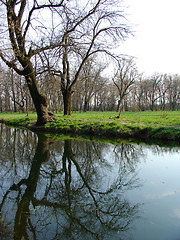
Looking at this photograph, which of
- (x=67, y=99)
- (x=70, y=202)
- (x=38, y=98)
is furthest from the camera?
(x=67, y=99)

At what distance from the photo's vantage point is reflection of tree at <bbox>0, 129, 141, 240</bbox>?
2910 millimetres

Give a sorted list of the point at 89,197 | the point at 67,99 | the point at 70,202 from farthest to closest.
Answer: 1. the point at 67,99
2. the point at 89,197
3. the point at 70,202

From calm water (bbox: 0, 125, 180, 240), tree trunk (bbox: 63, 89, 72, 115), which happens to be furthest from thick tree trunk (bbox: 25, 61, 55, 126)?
calm water (bbox: 0, 125, 180, 240)

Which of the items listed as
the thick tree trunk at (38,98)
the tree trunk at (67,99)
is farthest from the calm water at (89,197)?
the tree trunk at (67,99)

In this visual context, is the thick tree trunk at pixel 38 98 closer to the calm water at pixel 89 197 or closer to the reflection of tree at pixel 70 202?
the calm water at pixel 89 197

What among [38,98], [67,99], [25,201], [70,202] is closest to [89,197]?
[70,202]

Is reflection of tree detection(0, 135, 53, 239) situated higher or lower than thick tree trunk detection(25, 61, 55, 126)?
lower

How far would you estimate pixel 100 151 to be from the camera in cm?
796

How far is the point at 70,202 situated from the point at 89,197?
0.45 m

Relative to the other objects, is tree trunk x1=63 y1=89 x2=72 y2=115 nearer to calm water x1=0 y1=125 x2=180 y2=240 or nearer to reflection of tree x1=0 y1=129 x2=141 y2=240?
calm water x1=0 y1=125 x2=180 y2=240

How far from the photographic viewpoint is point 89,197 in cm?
395

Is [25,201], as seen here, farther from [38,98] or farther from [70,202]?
[38,98]

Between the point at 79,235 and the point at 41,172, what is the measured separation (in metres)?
2.93

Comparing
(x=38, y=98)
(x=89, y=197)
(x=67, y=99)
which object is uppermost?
(x=67, y=99)
